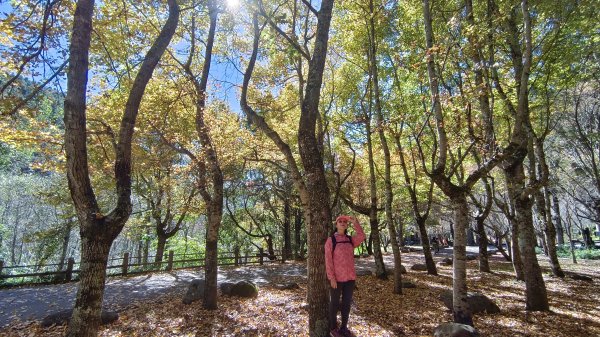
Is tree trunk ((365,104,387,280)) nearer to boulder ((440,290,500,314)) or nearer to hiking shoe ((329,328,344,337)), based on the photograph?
boulder ((440,290,500,314))

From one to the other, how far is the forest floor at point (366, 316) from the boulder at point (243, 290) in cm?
25

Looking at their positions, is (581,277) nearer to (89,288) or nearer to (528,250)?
(528,250)

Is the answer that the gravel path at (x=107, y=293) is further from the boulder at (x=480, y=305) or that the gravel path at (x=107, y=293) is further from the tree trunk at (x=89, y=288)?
the boulder at (x=480, y=305)

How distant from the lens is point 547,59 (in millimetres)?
9344

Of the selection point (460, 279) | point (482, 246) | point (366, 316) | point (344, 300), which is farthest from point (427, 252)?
point (344, 300)

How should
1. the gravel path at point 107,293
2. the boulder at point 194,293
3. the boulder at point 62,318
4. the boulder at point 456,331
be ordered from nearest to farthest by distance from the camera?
the boulder at point 456,331 → the boulder at point 62,318 → the gravel path at point 107,293 → the boulder at point 194,293

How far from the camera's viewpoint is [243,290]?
9320 millimetres

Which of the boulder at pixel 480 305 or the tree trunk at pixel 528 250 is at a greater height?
the tree trunk at pixel 528 250

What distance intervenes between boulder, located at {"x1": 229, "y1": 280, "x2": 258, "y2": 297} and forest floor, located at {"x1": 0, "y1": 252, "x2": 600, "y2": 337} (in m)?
0.25

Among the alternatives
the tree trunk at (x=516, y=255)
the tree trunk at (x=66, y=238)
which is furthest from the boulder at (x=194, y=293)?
the tree trunk at (x=516, y=255)

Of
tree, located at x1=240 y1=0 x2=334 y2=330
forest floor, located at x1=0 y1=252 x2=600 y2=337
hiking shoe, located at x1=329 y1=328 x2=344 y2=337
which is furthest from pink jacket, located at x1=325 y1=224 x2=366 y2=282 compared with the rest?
forest floor, located at x1=0 y1=252 x2=600 y2=337

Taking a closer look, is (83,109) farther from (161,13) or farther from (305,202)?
(161,13)

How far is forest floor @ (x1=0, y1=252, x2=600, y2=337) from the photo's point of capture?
6.02 metres

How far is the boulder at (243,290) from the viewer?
925 cm
